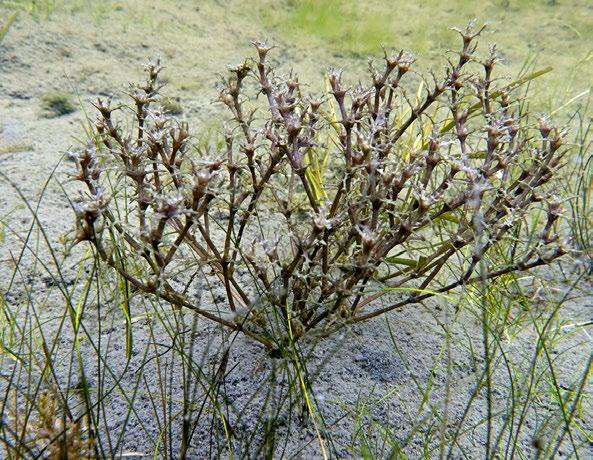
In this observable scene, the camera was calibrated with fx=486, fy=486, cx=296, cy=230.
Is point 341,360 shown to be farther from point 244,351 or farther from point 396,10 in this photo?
→ point 396,10

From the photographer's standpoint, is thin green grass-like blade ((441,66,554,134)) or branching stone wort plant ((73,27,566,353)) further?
thin green grass-like blade ((441,66,554,134))

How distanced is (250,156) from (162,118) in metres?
0.28

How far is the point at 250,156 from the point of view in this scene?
147 centimetres

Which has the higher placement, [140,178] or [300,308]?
[140,178]

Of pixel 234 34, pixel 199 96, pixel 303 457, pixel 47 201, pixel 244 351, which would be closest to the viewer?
pixel 303 457

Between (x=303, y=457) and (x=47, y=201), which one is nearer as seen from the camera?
(x=303, y=457)

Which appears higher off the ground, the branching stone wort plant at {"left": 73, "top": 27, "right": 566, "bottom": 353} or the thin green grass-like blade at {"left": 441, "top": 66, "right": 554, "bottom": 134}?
the thin green grass-like blade at {"left": 441, "top": 66, "right": 554, "bottom": 134}

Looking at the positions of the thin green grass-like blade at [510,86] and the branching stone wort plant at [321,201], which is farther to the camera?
the thin green grass-like blade at [510,86]

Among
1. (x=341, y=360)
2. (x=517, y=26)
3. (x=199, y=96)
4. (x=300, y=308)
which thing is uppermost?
(x=517, y=26)

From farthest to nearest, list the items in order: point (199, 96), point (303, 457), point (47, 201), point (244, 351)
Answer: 1. point (199, 96)
2. point (47, 201)
3. point (244, 351)
4. point (303, 457)

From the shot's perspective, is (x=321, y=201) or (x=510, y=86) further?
(x=510, y=86)

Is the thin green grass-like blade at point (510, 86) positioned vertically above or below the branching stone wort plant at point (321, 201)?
above

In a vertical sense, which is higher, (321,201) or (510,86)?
(510,86)

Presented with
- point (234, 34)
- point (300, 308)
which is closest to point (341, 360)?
point (300, 308)
